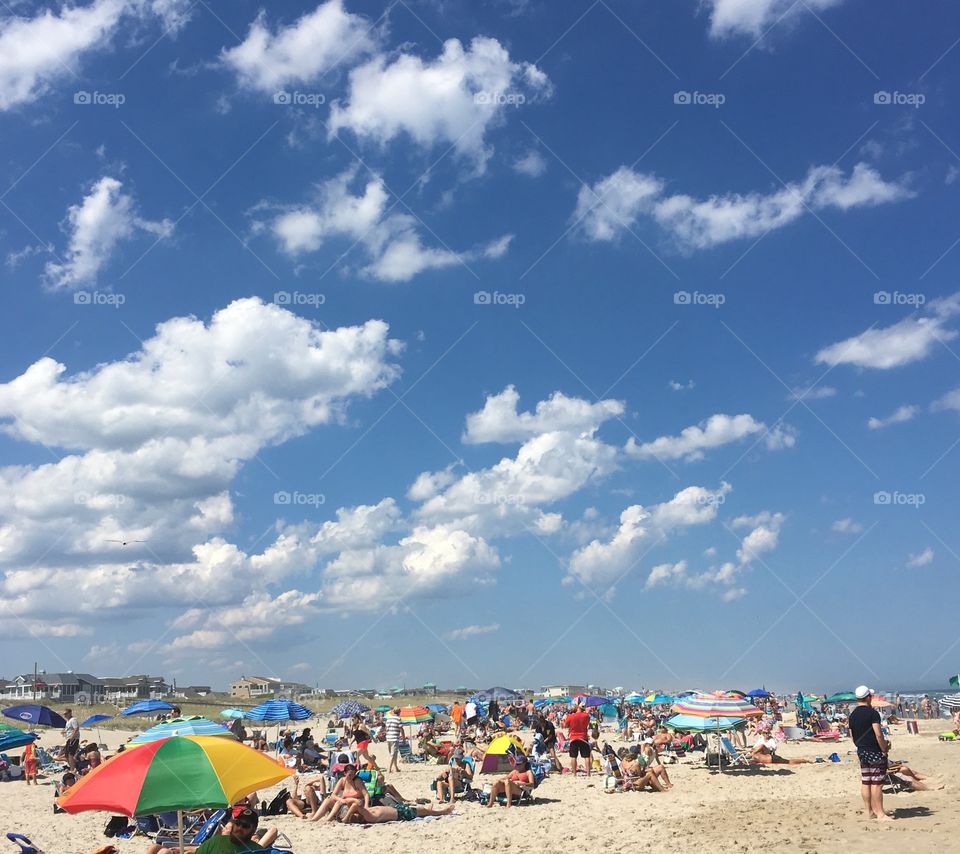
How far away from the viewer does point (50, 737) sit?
117 ft

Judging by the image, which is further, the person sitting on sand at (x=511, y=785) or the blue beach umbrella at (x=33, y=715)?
the blue beach umbrella at (x=33, y=715)

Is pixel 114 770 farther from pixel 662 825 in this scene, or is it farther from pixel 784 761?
pixel 784 761

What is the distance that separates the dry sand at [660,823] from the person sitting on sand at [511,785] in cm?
Answer: 28

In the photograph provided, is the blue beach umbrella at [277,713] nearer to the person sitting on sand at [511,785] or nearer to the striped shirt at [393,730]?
the striped shirt at [393,730]

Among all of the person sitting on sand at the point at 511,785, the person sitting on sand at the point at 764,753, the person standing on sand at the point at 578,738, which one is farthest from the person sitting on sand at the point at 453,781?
the person sitting on sand at the point at 764,753

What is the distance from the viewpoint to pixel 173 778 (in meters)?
5.81

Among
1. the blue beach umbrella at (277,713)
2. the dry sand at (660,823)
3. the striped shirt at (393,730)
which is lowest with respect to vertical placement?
the dry sand at (660,823)

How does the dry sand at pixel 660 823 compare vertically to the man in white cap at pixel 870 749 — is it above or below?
below

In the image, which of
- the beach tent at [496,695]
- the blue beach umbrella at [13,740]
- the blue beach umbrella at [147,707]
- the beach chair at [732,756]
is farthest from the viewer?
the beach tent at [496,695]

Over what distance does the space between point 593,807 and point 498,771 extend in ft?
11.3

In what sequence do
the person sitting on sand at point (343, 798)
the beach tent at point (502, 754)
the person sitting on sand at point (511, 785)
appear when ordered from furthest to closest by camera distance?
the beach tent at point (502, 754) < the person sitting on sand at point (511, 785) < the person sitting on sand at point (343, 798)

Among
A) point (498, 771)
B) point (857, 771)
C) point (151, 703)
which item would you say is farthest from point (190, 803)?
point (151, 703)

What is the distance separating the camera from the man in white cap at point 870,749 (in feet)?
28.8

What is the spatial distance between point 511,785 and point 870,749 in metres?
5.74
